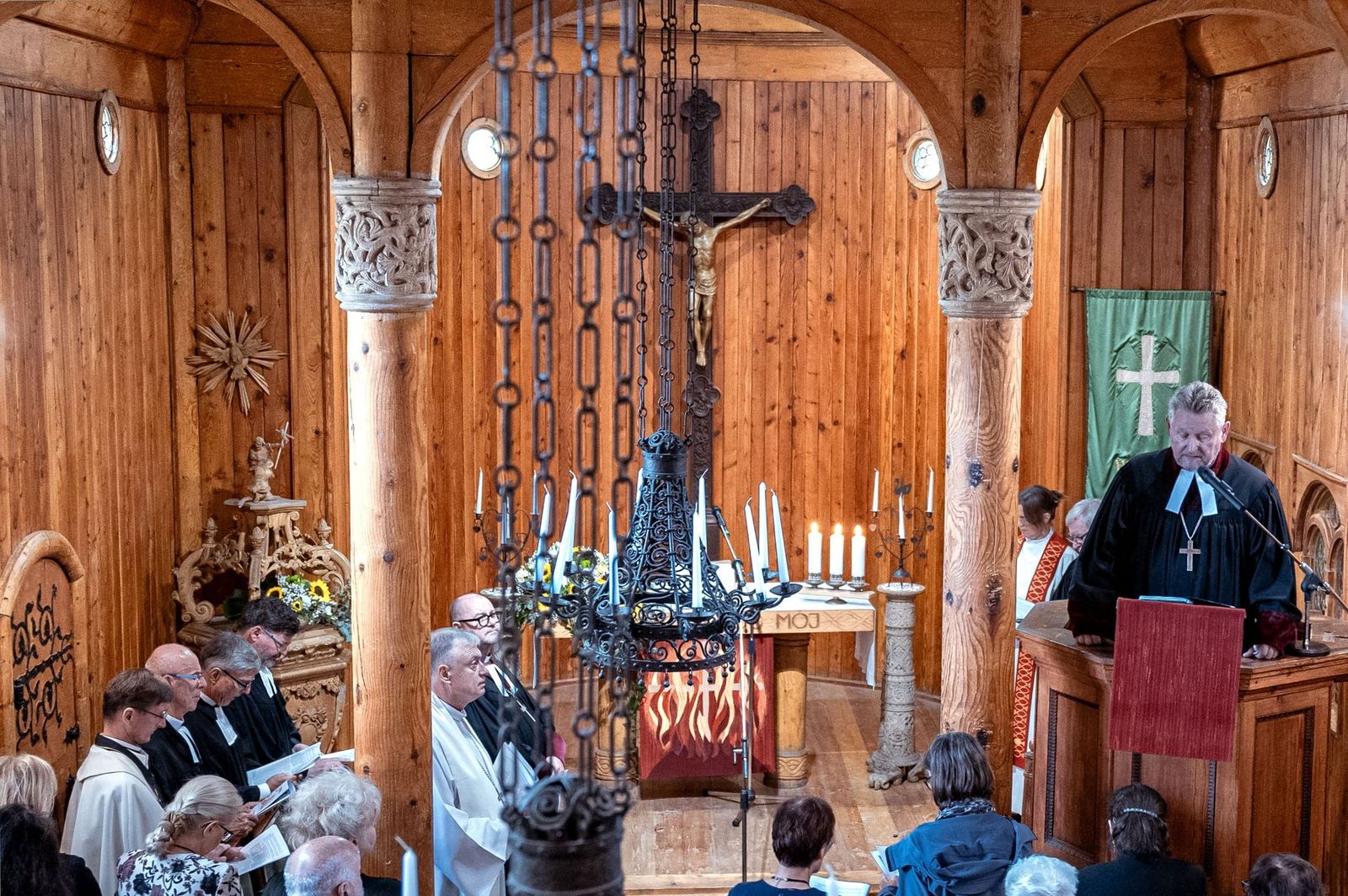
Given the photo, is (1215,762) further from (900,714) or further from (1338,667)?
(900,714)

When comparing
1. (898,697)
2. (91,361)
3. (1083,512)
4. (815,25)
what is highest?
(815,25)

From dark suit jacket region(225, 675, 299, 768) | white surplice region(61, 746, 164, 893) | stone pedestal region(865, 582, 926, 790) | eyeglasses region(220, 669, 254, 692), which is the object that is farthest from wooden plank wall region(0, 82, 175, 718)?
stone pedestal region(865, 582, 926, 790)

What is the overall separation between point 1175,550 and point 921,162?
4.39m

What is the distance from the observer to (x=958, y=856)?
14.9 ft

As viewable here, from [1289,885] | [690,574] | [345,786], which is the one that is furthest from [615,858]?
[1289,885]

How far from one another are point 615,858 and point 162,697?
3167mm

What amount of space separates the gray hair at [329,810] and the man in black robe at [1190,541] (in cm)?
264

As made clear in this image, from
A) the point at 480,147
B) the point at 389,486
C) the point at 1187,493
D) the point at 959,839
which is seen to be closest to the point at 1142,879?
the point at 959,839

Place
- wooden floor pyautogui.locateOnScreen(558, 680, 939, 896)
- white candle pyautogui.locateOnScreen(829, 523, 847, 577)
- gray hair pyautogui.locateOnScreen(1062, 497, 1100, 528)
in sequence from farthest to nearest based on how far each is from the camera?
white candle pyautogui.locateOnScreen(829, 523, 847, 577)
gray hair pyautogui.locateOnScreen(1062, 497, 1100, 528)
wooden floor pyautogui.locateOnScreen(558, 680, 939, 896)

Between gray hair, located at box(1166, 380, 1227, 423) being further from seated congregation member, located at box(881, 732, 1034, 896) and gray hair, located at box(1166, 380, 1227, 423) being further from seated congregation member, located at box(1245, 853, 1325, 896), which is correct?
seated congregation member, located at box(1245, 853, 1325, 896)

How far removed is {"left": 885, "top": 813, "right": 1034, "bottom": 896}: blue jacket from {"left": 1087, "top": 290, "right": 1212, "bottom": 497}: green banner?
4.48 meters

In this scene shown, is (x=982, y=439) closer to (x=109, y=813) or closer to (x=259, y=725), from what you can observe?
(x=259, y=725)

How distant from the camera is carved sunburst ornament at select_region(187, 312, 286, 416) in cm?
842

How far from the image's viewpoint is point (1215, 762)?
5.14 metres
